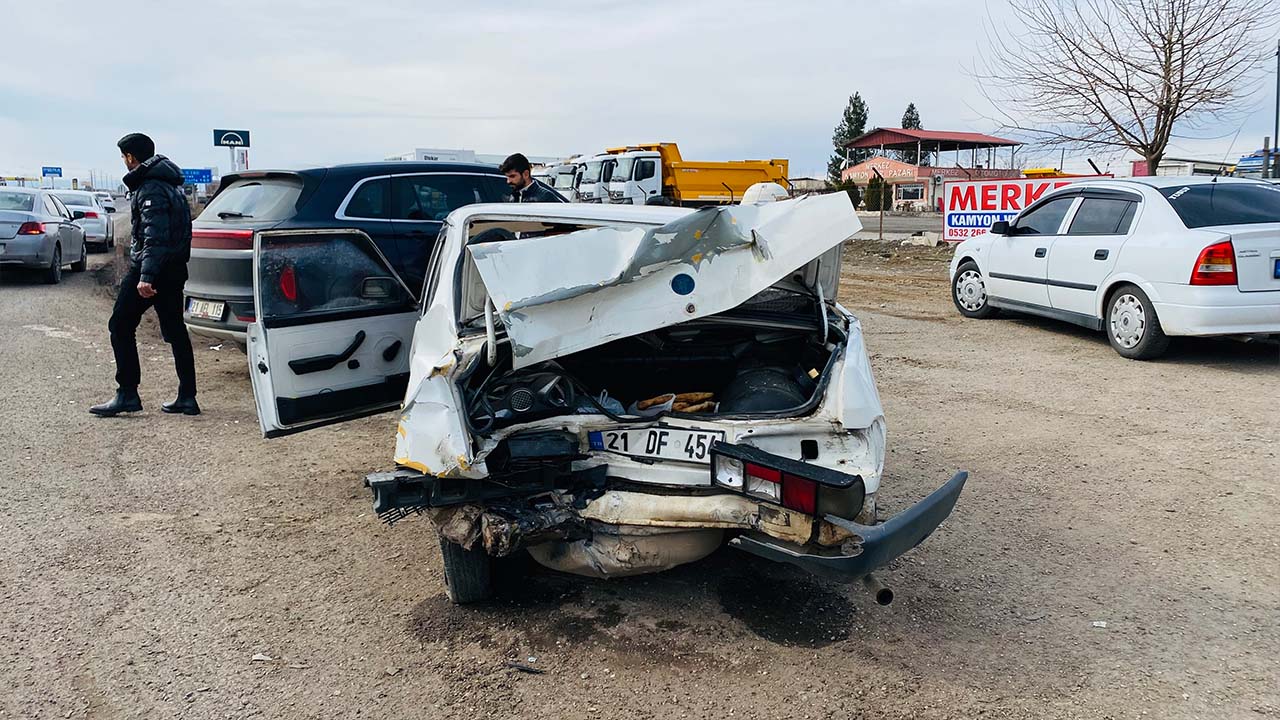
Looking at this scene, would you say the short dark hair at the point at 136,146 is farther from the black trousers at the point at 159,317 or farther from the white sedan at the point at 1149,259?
the white sedan at the point at 1149,259

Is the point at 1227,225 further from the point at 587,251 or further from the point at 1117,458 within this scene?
the point at 587,251

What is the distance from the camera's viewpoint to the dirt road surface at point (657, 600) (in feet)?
10.2

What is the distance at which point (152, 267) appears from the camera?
6500 millimetres

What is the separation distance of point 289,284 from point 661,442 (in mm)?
2246

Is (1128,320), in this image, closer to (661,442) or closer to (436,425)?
(661,442)

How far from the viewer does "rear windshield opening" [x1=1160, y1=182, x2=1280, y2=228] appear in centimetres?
777

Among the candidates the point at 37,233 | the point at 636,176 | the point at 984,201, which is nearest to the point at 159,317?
the point at 37,233

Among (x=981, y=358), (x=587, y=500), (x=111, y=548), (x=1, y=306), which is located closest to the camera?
(x=587, y=500)

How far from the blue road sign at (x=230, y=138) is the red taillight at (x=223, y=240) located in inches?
619

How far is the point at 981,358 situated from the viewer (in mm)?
8641

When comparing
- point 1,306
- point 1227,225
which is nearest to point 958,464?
point 1227,225

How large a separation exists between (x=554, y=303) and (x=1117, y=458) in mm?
4010

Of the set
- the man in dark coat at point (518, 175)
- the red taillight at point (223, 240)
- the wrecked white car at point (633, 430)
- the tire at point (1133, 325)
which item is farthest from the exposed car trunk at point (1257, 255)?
the red taillight at point (223, 240)

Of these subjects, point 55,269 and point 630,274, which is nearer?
point 630,274
